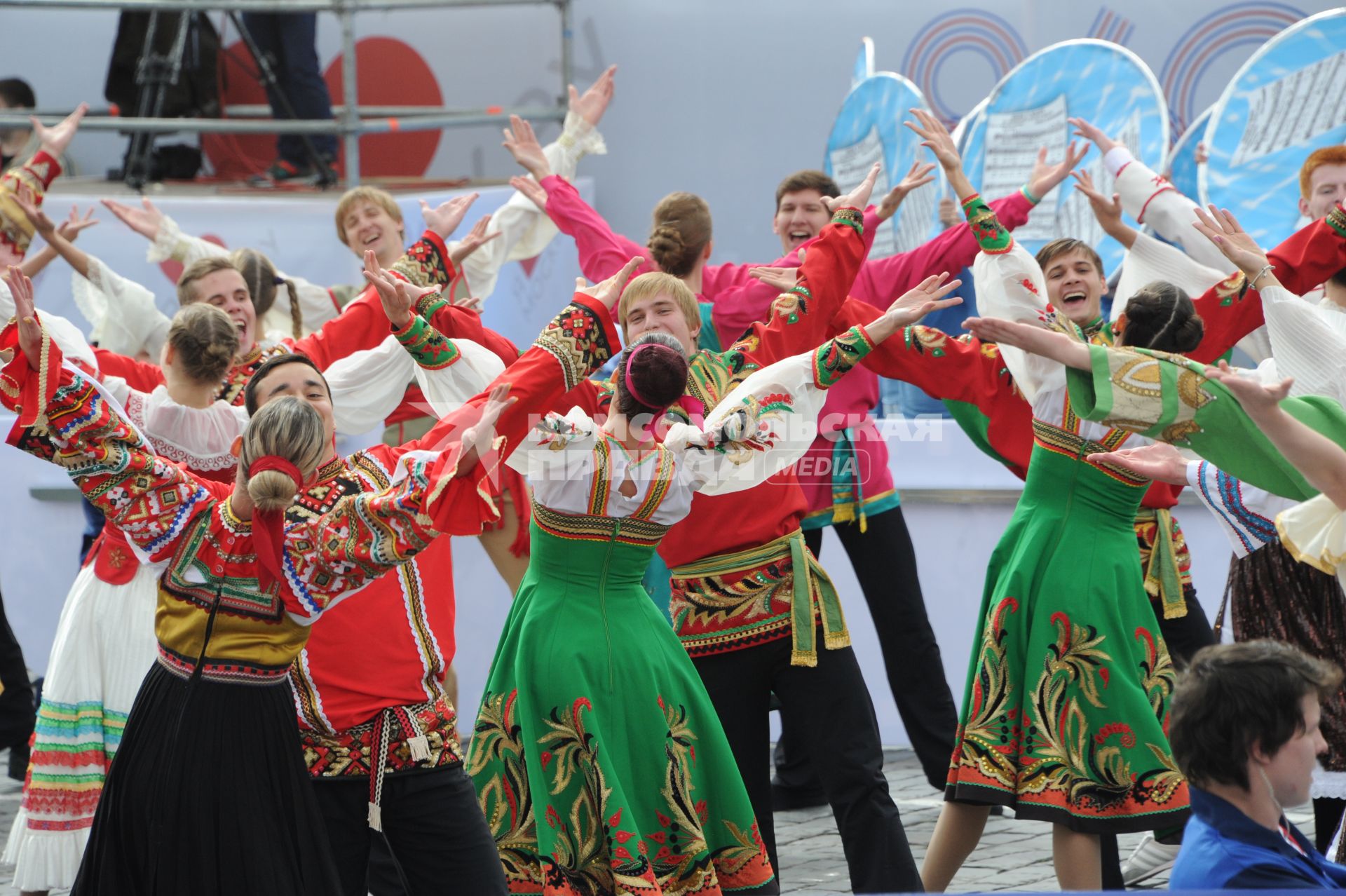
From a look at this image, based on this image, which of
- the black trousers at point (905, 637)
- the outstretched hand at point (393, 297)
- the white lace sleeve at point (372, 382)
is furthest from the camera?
the black trousers at point (905, 637)

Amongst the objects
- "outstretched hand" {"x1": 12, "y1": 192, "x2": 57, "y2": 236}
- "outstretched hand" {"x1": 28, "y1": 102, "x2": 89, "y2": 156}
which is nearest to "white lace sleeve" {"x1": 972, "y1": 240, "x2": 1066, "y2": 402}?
"outstretched hand" {"x1": 12, "y1": 192, "x2": 57, "y2": 236}

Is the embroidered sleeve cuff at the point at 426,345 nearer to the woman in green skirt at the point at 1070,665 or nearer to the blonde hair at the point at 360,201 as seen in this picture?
the woman in green skirt at the point at 1070,665

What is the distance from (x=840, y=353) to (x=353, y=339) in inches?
59.1

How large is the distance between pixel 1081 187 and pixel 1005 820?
199 centimetres

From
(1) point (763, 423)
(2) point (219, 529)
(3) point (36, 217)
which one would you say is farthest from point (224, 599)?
(3) point (36, 217)

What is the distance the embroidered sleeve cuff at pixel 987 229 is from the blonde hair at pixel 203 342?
1881mm

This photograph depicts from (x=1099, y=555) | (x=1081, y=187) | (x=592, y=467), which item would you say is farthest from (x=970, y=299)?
(x=592, y=467)

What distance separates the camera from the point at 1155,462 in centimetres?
324

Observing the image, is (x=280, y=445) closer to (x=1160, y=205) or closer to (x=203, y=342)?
(x=203, y=342)

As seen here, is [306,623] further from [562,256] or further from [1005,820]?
[562,256]

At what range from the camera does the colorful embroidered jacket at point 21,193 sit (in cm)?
507

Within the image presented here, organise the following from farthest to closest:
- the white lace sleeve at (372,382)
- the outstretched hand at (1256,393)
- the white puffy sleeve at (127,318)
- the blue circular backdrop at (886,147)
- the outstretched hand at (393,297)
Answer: the blue circular backdrop at (886,147) < the white puffy sleeve at (127,318) < the white lace sleeve at (372,382) < the outstretched hand at (393,297) < the outstretched hand at (1256,393)

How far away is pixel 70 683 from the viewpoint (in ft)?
13.9

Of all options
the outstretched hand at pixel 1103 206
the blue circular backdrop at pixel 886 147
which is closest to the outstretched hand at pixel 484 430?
the outstretched hand at pixel 1103 206
